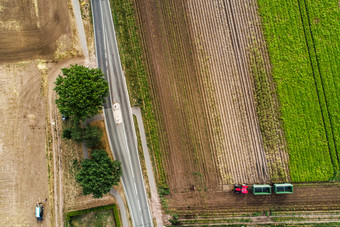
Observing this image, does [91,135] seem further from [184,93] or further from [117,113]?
[184,93]

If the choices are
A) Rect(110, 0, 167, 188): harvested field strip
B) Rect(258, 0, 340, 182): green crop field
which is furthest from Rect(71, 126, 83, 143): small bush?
Rect(258, 0, 340, 182): green crop field

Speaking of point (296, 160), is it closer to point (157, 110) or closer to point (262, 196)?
point (262, 196)

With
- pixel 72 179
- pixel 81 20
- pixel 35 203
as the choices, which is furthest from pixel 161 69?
pixel 35 203

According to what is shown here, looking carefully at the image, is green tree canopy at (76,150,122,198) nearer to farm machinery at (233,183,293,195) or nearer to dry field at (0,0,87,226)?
dry field at (0,0,87,226)

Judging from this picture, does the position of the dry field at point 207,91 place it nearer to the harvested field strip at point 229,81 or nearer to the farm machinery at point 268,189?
the harvested field strip at point 229,81

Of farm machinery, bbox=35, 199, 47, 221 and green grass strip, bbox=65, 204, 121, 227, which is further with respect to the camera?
green grass strip, bbox=65, 204, 121, 227

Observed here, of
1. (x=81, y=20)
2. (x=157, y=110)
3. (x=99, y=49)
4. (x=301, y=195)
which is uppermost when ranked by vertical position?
(x=81, y=20)

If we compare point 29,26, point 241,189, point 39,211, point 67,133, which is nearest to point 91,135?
point 67,133
